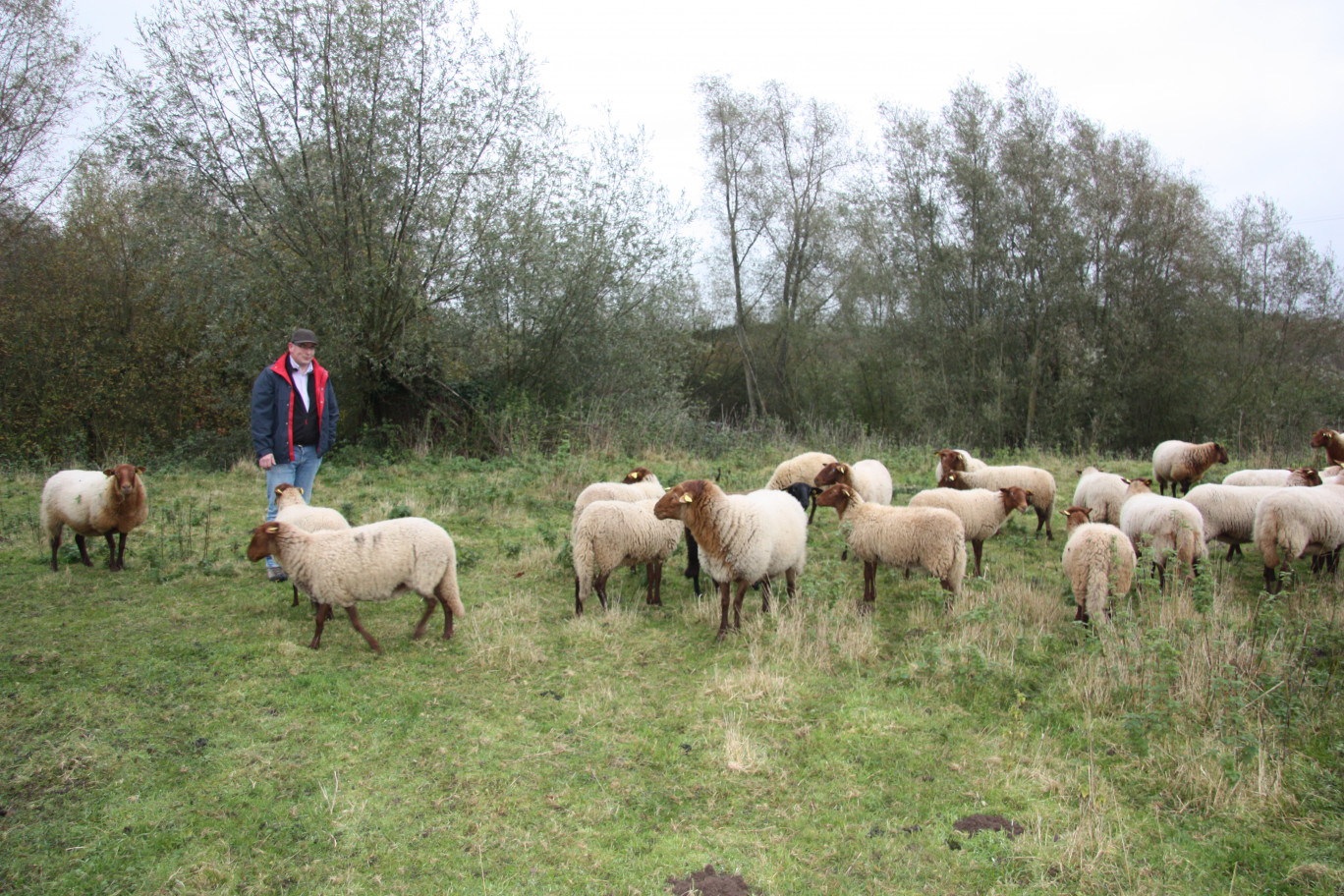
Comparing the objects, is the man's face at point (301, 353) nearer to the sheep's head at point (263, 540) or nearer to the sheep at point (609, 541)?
the sheep's head at point (263, 540)

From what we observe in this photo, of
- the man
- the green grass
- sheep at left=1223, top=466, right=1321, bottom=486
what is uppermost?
the man

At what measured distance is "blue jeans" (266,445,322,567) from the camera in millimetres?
7668

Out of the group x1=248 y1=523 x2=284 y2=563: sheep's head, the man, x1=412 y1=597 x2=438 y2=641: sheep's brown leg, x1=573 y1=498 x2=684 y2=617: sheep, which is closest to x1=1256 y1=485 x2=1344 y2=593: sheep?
x1=573 y1=498 x2=684 y2=617: sheep

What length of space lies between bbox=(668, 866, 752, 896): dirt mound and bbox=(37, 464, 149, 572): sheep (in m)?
7.45

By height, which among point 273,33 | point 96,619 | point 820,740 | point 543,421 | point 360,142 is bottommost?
point 820,740

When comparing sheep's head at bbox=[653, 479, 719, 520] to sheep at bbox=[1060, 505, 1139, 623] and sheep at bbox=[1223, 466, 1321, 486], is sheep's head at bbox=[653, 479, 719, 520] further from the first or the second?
sheep at bbox=[1223, 466, 1321, 486]

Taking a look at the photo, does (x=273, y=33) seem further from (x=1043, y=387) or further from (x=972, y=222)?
(x=1043, y=387)

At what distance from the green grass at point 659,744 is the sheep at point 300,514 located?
0.86m

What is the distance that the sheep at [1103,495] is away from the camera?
32.1 feet

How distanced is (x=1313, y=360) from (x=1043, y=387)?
8.18 m

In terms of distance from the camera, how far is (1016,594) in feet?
24.4

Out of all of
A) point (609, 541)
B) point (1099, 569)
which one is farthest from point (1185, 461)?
point (609, 541)

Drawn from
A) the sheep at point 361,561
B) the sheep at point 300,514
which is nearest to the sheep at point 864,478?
the sheep at point 361,561

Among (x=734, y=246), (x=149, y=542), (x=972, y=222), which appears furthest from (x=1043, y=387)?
(x=149, y=542)
